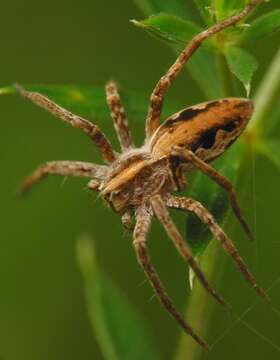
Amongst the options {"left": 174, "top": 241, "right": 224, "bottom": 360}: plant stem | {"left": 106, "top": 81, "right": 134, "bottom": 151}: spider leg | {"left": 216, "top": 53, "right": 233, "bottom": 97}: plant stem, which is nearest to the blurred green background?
{"left": 174, "top": 241, "right": 224, "bottom": 360}: plant stem

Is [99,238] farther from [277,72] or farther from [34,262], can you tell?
[277,72]

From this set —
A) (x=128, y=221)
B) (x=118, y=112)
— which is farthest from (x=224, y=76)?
(x=128, y=221)

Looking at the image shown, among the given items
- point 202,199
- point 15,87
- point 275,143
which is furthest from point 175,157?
point 15,87

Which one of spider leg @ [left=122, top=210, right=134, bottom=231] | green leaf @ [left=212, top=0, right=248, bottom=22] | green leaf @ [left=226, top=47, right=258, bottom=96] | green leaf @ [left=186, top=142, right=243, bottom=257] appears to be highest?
green leaf @ [left=212, top=0, right=248, bottom=22]

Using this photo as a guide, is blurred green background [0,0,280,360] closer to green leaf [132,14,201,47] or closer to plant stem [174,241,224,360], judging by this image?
plant stem [174,241,224,360]

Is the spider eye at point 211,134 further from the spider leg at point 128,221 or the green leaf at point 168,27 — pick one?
the spider leg at point 128,221

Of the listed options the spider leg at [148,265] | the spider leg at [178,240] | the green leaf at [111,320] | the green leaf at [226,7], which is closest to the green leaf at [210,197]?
the spider leg at [178,240]
